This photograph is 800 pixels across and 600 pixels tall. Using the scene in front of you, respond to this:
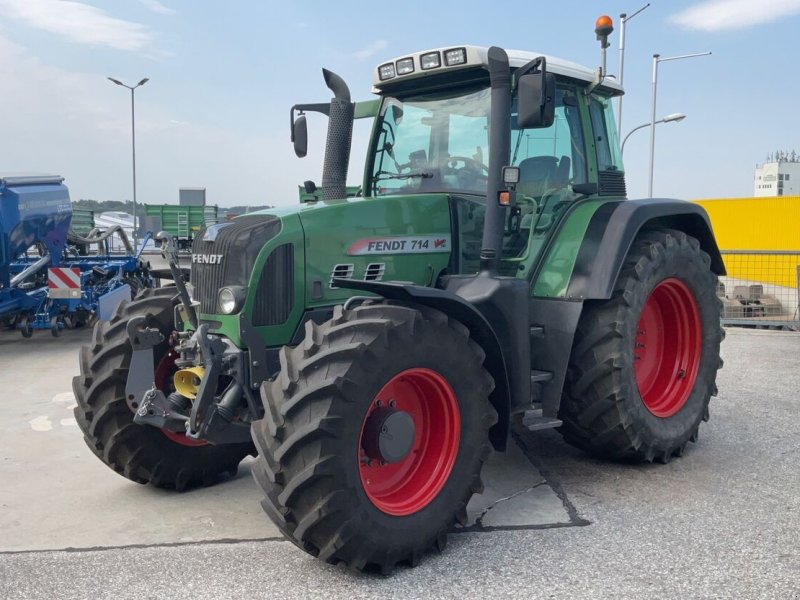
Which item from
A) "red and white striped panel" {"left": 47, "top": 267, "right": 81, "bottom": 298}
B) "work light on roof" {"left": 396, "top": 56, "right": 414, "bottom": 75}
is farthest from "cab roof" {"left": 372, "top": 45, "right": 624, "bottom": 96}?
"red and white striped panel" {"left": 47, "top": 267, "right": 81, "bottom": 298}

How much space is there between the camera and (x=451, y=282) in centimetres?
441

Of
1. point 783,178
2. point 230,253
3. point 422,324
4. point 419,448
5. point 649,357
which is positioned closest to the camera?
point 422,324

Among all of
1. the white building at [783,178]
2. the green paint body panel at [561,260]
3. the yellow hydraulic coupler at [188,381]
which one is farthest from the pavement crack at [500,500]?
the white building at [783,178]

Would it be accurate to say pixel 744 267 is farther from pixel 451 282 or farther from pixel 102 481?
pixel 102 481

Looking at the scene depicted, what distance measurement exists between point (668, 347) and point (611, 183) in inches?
48.7

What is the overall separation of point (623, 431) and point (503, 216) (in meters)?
1.47

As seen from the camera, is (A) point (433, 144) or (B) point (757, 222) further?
(B) point (757, 222)

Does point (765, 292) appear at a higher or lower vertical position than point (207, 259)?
lower

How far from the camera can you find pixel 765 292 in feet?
39.5

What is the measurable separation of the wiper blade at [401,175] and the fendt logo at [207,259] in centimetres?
139

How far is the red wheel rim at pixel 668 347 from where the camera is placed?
5.30 m

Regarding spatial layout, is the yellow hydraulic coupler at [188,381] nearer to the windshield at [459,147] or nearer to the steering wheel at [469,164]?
the windshield at [459,147]

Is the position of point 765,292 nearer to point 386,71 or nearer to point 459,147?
point 459,147

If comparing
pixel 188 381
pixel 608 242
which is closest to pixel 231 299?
pixel 188 381
